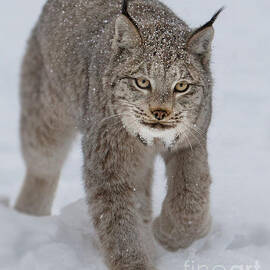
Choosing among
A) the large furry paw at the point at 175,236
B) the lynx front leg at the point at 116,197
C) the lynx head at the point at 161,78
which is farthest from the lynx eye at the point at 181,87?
the large furry paw at the point at 175,236

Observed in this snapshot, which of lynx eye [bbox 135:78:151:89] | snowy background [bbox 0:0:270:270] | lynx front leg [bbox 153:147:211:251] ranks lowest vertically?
snowy background [bbox 0:0:270:270]

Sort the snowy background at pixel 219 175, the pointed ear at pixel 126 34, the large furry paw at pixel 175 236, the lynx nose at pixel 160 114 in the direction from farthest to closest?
1. the large furry paw at pixel 175 236
2. the snowy background at pixel 219 175
3. the pointed ear at pixel 126 34
4. the lynx nose at pixel 160 114

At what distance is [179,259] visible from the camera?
15.4 ft

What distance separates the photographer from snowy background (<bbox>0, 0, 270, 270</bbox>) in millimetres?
4656

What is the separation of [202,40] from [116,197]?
1.23 metres

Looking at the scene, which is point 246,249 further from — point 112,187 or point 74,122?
point 74,122

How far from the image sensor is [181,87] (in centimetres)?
422

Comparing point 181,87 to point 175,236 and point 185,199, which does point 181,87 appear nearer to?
point 185,199

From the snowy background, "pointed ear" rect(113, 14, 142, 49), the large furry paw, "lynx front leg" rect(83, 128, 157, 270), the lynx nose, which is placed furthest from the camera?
the large furry paw

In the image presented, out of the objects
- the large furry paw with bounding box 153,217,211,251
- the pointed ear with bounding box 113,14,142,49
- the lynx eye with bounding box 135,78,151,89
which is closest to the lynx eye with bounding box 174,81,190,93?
the lynx eye with bounding box 135,78,151,89

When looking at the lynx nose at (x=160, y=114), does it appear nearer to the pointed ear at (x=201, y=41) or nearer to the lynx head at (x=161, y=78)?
the lynx head at (x=161, y=78)

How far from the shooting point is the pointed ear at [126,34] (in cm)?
428

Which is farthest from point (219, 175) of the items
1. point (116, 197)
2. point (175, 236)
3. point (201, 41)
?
point (201, 41)

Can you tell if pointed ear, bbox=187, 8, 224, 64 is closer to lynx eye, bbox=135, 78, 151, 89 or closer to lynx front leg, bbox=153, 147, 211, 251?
lynx eye, bbox=135, 78, 151, 89
